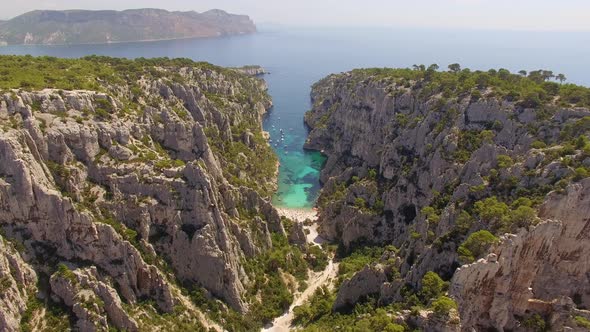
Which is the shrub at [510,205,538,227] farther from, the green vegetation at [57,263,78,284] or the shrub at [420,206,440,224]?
the green vegetation at [57,263,78,284]

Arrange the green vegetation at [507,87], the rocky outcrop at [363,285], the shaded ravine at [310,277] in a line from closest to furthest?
the rocky outcrop at [363,285] < the shaded ravine at [310,277] < the green vegetation at [507,87]

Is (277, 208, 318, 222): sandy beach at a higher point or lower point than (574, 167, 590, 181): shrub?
lower

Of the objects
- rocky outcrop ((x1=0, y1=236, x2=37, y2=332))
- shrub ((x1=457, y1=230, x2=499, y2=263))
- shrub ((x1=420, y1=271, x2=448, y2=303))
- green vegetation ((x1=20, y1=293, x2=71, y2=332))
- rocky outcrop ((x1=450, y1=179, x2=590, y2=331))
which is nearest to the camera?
rocky outcrop ((x1=450, y1=179, x2=590, y2=331))

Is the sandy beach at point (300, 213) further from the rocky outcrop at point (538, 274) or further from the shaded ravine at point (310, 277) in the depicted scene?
the rocky outcrop at point (538, 274)

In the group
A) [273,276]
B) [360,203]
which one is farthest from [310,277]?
[360,203]

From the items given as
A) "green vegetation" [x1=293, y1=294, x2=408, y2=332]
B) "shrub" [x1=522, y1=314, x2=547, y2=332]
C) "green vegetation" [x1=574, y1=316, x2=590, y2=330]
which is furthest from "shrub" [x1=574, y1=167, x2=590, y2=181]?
"green vegetation" [x1=293, y1=294, x2=408, y2=332]

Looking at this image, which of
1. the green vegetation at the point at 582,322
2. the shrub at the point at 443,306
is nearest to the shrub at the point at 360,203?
the shrub at the point at 443,306
